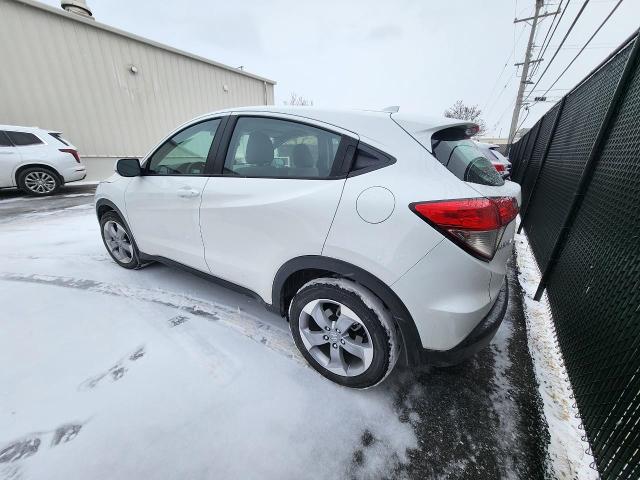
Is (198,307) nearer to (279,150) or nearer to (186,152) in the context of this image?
(186,152)

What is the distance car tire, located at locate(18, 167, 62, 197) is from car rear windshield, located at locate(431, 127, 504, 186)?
957 centimetres

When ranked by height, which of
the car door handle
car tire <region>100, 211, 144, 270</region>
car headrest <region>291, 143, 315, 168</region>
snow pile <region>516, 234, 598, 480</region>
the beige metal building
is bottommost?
snow pile <region>516, 234, 598, 480</region>

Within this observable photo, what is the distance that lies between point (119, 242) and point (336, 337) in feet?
9.11

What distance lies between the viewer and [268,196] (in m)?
1.75

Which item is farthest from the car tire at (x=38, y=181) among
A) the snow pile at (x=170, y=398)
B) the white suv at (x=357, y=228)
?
the white suv at (x=357, y=228)

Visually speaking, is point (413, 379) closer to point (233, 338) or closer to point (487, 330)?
point (487, 330)

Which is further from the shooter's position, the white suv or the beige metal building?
the beige metal building

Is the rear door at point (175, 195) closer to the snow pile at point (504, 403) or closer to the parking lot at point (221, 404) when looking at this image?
the parking lot at point (221, 404)

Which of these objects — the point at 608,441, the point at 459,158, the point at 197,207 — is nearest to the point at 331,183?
the point at 459,158

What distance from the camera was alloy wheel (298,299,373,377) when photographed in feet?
5.48

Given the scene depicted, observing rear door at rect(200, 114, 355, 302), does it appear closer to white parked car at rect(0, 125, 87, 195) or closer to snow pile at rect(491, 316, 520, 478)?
snow pile at rect(491, 316, 520, 478)

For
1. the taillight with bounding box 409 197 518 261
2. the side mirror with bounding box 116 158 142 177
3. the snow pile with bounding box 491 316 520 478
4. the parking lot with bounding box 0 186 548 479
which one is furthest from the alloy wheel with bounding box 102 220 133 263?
the snow pile with bounding box 491 316 520 478

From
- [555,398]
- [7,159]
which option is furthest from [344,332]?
[7,159]

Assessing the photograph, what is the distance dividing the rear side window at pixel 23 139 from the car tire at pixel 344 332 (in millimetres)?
9038
